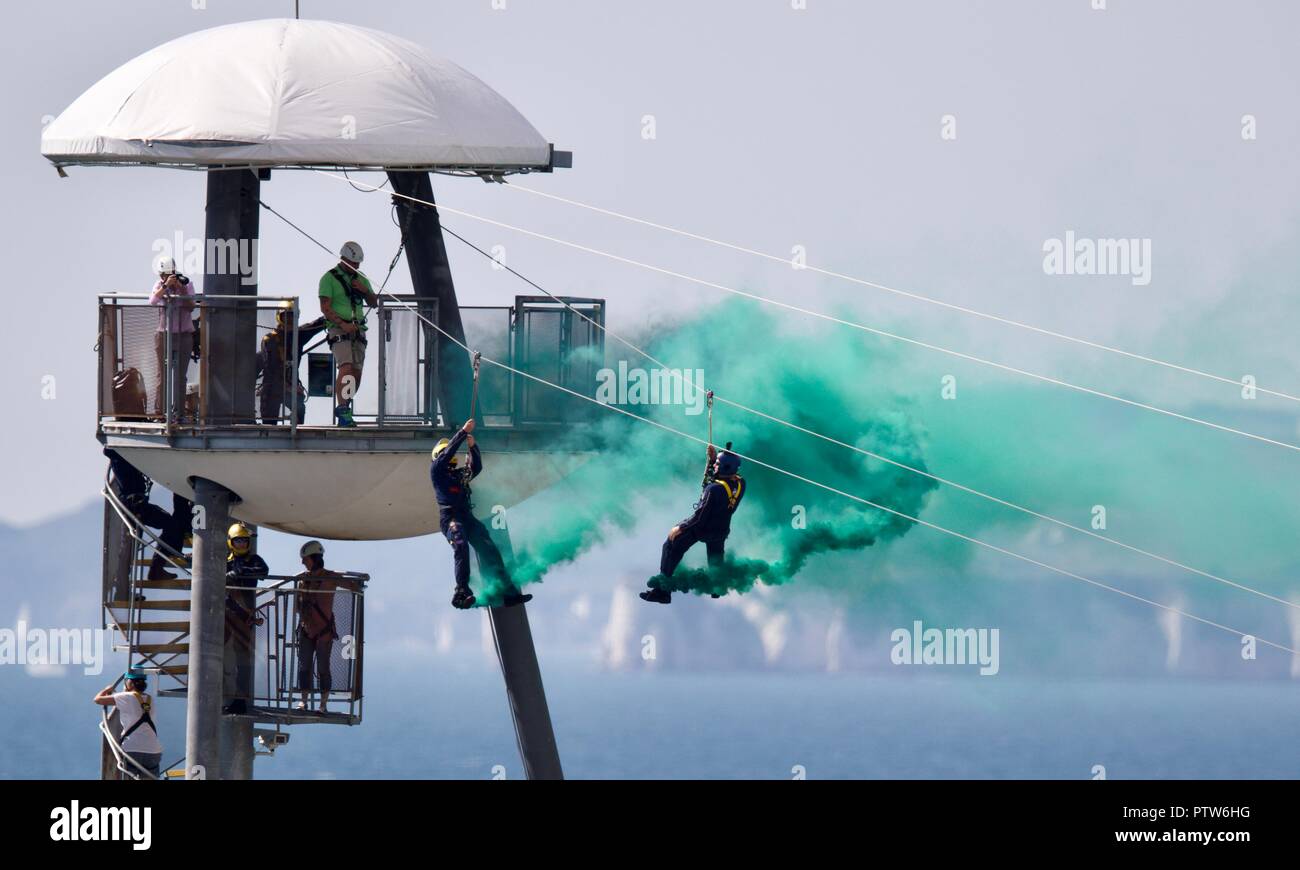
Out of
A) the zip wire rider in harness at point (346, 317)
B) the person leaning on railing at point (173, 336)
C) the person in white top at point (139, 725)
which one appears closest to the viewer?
the zip wire rider in harness at point (346, 317)

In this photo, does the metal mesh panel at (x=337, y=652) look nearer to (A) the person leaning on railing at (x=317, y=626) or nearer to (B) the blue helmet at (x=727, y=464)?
(A) the person leaning on railing at (x=317, y=626)

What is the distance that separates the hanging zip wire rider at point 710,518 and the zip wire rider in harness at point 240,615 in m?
11.5

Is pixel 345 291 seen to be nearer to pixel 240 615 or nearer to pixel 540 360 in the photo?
pixel 540 360

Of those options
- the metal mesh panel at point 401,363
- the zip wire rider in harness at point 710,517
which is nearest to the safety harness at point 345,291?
the metal mesh panel at point 401,363

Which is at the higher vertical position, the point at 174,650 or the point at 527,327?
the point at 527,327

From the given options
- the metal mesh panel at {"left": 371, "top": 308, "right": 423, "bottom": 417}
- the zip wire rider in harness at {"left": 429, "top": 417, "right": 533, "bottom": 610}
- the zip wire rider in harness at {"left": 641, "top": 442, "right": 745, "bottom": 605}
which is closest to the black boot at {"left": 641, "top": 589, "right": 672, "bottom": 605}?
the zip wire rider in harness at {"left": 641, "top": 442, "right": 745, "bottom": 605}

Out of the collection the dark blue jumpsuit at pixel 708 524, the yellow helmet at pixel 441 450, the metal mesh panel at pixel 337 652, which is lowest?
the metal mesh panel at pixel 337 652

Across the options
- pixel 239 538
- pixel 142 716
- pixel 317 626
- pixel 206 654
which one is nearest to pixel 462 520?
pixel 317 626

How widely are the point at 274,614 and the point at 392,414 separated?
6.88m

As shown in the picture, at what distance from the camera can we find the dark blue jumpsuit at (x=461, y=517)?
43125 millimetres

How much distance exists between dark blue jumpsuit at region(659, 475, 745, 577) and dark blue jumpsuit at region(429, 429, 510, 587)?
159 inches
